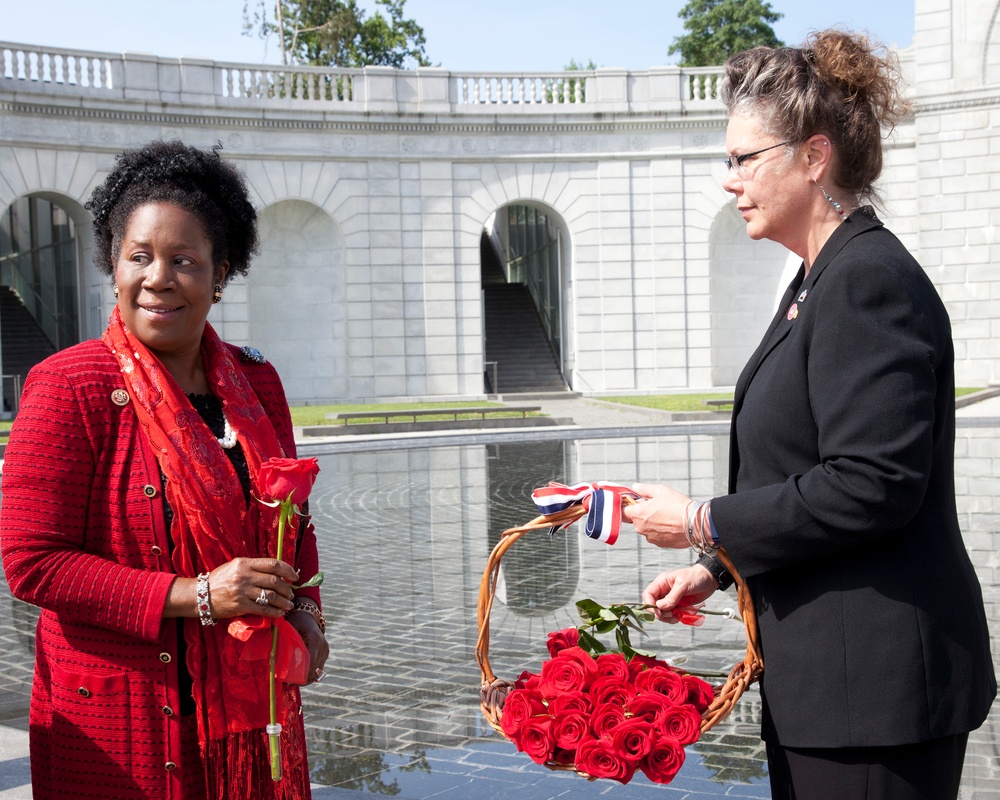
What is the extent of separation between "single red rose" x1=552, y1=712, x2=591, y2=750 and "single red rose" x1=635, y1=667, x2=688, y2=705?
147 millimetres

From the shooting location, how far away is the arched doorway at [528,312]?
27.2m

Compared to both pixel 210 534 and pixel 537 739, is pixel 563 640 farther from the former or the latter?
pixel 210 534

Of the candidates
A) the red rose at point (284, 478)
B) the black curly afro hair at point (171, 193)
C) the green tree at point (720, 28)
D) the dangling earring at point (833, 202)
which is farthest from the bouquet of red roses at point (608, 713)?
the green tree at point (720, 28)

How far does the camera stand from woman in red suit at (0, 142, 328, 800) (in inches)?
86.2

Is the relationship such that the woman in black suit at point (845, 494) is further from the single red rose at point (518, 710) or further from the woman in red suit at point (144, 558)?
the woman in red suit at point (144, 558)

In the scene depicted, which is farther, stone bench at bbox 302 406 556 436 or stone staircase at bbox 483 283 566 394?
stone staircase at bbox 483 283 566 394

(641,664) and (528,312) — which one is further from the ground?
(528,312)

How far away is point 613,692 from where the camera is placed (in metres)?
2.21

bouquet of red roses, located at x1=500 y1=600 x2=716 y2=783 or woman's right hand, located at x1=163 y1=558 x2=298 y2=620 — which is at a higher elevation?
woman's right hand, located at x1=163 y1=558 x2=298 y2=620

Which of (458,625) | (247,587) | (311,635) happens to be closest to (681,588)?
(311,635)

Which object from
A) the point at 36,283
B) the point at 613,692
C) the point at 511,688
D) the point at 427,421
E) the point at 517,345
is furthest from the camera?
the point at 36,283

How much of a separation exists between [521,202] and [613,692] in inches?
972

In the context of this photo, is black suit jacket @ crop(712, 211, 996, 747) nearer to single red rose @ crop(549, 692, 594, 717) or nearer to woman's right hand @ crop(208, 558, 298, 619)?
single red rose @ crop(549, 692, 594, 717)

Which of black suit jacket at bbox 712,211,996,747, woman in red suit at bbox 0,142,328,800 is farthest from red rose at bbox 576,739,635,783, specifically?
woman in red suit at bbox 0,142,328,800
